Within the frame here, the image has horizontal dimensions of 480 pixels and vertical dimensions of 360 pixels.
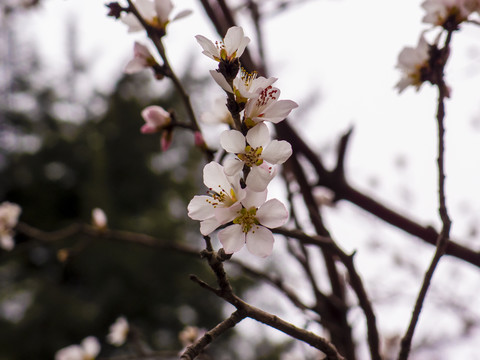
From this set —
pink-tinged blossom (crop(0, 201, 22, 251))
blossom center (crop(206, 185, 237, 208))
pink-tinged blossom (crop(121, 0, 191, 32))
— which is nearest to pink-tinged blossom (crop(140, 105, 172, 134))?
pink-tinged blossom (crop(121, 0, 191, 32))

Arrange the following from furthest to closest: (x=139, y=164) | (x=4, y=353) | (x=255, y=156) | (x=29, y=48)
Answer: (x=29, y=48)
(x=139, y=164)
(x=4, y=353)
(x=255, y=156)

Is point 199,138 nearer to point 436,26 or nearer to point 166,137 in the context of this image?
point 166,137

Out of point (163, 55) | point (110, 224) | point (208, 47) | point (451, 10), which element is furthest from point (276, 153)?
point (110, 224)

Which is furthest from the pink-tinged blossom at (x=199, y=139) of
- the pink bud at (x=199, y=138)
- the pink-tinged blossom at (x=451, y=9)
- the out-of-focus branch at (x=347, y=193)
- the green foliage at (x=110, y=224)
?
the green foliage at (x=110, y=224)

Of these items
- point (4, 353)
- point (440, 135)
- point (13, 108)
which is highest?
point (440, 135)

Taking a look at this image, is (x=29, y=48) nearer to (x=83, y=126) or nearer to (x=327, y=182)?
(x=83, y=126)

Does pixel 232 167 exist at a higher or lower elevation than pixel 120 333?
higher

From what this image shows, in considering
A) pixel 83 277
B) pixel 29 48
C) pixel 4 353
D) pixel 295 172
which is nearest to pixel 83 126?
pixel 29 48
